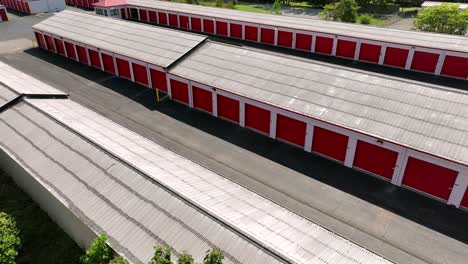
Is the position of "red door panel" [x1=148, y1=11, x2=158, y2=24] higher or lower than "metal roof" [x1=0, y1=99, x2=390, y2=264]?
lower

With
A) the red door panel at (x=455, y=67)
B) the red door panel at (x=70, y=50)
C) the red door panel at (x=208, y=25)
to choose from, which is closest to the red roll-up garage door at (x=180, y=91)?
the red door panel at (x=70, y=50)

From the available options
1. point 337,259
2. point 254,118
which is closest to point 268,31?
point 254,118

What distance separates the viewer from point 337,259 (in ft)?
46.0

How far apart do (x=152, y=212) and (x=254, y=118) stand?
14.5 m

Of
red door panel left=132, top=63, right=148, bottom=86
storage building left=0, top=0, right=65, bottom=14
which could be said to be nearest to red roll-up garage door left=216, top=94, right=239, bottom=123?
red door panel left=132, top=63, right=148, bottom=86

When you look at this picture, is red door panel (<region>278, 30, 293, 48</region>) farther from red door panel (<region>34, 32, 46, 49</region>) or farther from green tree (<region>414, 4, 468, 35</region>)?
red door panel (<region>34, 32, 46, 49</region>)

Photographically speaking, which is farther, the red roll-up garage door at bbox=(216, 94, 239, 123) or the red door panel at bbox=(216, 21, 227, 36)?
the red door panel at bbox=(216, 21, 227, 36)

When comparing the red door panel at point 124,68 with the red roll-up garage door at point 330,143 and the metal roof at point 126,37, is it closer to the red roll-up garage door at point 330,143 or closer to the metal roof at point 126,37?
the metal roof at point 126,37

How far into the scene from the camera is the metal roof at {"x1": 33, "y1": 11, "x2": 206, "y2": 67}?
35.7 meters

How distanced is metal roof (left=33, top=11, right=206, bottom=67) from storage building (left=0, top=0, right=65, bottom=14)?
3193 cm

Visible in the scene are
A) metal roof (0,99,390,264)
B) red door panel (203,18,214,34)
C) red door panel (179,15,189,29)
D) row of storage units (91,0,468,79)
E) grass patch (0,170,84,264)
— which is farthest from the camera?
red door panel (179,15,189,29)

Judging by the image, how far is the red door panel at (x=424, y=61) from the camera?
38156mm

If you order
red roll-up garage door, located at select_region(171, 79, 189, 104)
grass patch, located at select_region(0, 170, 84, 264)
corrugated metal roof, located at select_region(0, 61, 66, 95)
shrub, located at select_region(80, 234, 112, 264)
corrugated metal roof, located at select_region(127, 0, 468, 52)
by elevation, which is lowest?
grass patch, located at select_region(0, 170, 84, 264)

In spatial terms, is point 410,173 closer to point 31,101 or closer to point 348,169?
point 348,169
